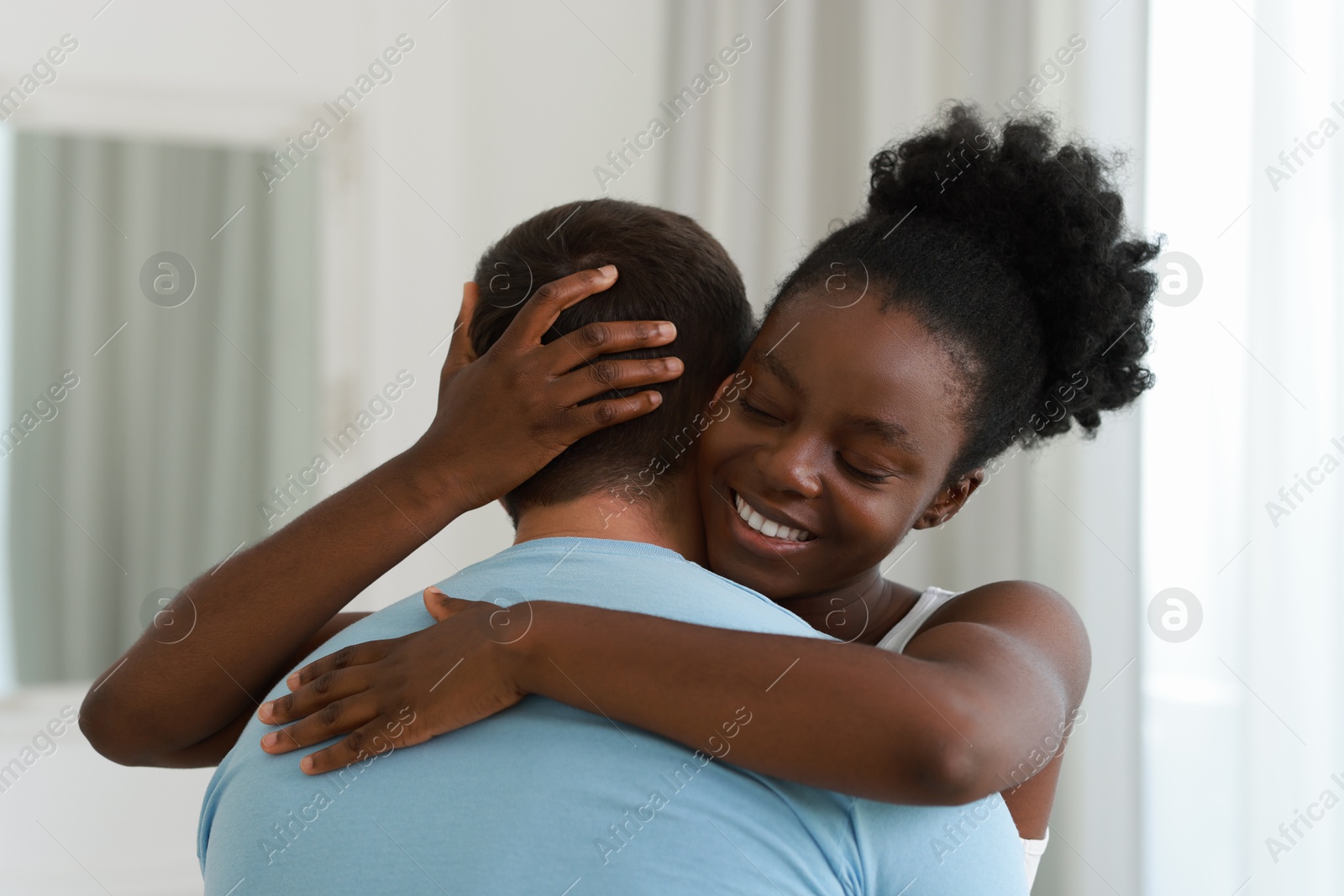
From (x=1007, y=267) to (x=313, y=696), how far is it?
817 mm

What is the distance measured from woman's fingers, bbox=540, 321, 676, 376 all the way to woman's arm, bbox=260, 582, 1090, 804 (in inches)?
8.6

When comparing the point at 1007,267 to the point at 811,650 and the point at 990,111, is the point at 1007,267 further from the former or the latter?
the point at 990,111

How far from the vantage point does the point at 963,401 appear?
112cm

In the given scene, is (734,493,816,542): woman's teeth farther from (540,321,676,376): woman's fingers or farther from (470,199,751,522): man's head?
(540,321,676,376): woman's fingers

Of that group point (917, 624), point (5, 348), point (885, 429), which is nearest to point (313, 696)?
point (885, 429)

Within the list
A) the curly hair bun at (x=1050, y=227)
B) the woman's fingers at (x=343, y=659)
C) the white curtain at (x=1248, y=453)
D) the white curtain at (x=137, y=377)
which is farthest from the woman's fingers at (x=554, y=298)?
the white curtain at (x=137, y=377)

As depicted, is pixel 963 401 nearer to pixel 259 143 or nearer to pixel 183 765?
pixel 183 765

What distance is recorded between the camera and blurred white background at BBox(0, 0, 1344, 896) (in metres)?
1.77

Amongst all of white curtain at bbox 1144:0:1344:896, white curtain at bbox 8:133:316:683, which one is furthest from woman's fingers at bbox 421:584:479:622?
white curtain at bbox 8:133:316:683

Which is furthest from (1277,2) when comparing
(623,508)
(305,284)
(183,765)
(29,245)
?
(29,245)

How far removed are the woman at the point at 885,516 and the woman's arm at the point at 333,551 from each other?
15cm

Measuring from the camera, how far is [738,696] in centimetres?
66

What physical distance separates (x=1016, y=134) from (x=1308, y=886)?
3.61ft

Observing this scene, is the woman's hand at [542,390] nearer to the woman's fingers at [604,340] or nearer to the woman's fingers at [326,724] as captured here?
the woman's fingers at [604,340]
